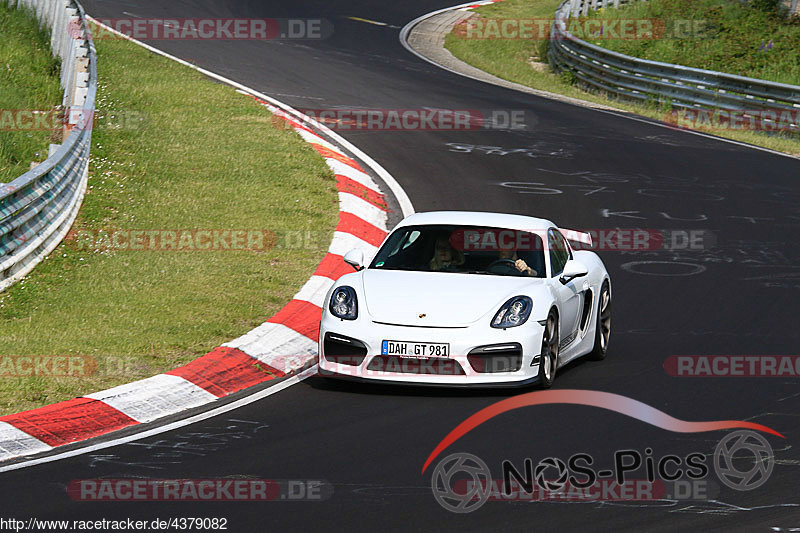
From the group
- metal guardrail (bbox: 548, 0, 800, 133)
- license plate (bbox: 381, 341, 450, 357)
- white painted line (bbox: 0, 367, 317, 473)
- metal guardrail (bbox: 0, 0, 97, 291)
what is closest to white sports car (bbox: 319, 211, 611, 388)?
license plate (bbox: 381, 341, 450, 357)

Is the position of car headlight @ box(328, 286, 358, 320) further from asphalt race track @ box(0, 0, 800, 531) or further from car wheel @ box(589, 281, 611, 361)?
car wheel @ box(589, 281, 611, 361)

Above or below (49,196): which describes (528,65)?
above

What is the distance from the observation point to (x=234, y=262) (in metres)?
12.9

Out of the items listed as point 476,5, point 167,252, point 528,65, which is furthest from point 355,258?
point 476,5

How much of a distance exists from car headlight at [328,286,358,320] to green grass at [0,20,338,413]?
51.9 inches

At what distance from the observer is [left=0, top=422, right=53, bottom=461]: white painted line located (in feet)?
24.5

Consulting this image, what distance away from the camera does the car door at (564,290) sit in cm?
976

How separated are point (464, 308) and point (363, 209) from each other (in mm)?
6479

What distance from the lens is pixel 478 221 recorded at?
10.3 metres

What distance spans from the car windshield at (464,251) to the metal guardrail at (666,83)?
1352cm

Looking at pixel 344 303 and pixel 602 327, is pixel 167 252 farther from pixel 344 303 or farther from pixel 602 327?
pixel 602 327

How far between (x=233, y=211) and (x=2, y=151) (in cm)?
368

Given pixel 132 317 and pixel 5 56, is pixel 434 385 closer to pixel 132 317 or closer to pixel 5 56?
pixel 132 317

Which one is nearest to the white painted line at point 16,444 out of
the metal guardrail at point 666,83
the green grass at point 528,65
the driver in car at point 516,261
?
the driver in car at point 516,261
